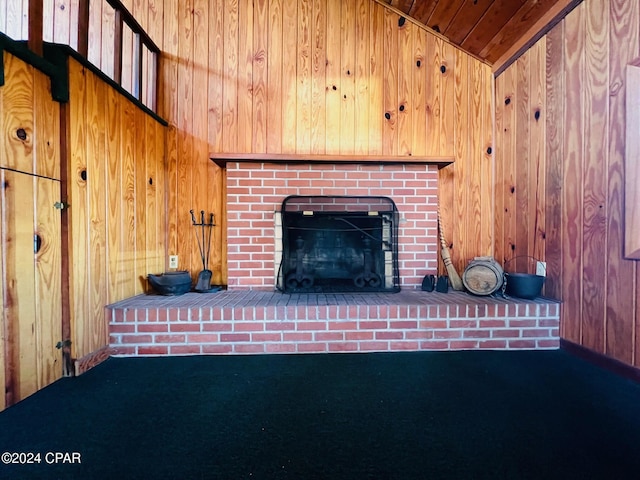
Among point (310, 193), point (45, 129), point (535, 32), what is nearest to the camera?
point (45, 129)

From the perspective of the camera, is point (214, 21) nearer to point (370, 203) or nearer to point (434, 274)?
point (370, 203)

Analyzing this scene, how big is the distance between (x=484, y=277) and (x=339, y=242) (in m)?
0.97

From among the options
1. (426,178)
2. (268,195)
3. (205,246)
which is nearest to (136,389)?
(205,246)

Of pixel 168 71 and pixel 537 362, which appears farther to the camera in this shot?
pixel 168 71

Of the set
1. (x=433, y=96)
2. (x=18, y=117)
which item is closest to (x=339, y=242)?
(x=433, y=96)

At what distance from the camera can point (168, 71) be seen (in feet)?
7.20

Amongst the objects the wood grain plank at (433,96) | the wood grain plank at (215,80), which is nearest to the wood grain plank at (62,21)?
the wood grain plank at (215,80)

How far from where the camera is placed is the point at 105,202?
1571 mm

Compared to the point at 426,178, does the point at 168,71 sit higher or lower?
higher

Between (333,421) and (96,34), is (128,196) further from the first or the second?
(333,421)

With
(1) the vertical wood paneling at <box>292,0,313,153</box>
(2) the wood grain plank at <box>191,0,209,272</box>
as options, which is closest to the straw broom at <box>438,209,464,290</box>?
(1) the vertical wood paneling at <box>292,0,313,153</box>

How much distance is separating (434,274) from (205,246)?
1.73m

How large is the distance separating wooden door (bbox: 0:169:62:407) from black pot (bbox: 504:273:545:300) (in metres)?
2.44

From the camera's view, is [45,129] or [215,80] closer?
[45,129]
